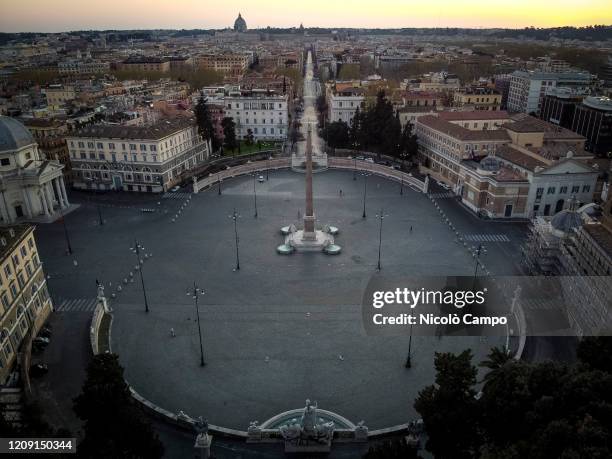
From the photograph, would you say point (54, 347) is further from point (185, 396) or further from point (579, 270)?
point (579, 270)

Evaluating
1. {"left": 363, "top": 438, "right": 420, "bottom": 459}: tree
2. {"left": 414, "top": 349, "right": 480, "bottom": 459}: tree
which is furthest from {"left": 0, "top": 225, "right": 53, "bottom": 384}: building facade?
{"left": 414, "top": 349, "right": 480, "bottom": 459}: tree

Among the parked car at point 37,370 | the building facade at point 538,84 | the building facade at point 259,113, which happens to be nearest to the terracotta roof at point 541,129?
the building facade at point 538,84

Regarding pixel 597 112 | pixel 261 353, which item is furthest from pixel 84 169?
pixel 597 112

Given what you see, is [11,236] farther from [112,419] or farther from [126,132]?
[126,132]

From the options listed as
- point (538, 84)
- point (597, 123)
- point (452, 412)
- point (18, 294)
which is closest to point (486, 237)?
point (452, 412)

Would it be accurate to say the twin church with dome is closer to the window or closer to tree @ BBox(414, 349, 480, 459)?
the window

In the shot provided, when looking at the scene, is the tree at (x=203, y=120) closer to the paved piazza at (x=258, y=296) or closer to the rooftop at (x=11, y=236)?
the paved piazza at (x=258, y=296)
